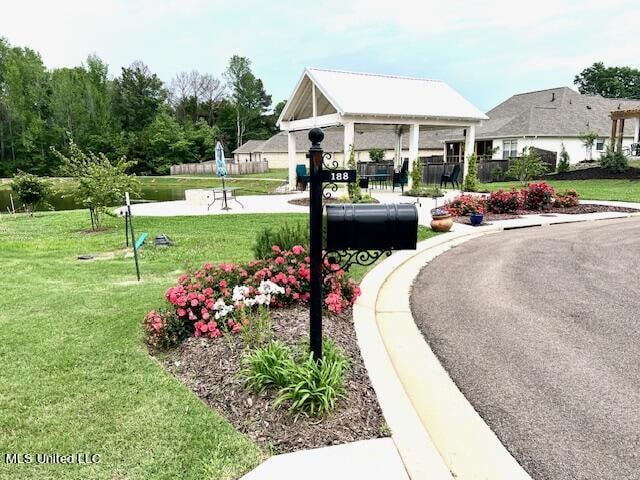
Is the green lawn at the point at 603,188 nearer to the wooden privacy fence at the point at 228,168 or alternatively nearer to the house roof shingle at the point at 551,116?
the house roof shingle at the point at 551,116

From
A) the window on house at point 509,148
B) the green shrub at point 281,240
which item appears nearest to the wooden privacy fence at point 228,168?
the window on house at point 509,148

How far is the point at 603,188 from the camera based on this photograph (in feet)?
62.7

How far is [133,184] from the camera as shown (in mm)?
10992

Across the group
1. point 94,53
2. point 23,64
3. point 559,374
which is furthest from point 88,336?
point 94,53

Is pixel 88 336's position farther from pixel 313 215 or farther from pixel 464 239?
pixel 464 239

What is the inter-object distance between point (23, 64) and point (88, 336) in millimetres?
66445

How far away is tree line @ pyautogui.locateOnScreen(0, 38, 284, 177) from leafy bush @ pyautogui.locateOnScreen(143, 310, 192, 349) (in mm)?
47678

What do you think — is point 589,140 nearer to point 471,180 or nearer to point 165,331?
point 471,180

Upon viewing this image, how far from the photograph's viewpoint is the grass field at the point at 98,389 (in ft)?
7.40

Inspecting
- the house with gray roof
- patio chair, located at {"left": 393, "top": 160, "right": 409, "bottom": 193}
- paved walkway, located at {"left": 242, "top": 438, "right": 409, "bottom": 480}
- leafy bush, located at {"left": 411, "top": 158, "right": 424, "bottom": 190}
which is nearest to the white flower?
paved walkway, located at {"left": 242, "top": 438, "right": 409, "bottom": 480}

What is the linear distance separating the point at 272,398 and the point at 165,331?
1394 mm

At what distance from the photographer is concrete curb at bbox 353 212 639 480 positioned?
88.3 inches

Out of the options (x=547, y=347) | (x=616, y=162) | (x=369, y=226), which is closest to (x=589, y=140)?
(x=616, y=162)

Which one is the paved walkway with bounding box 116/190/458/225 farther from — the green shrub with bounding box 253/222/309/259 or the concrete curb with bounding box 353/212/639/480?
the concrete curb with bounding box 353/212/639/480
